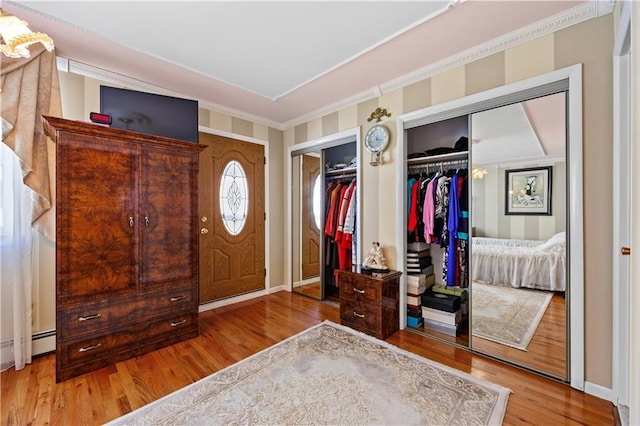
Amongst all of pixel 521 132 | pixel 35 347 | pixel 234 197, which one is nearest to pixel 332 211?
pixel 234 197

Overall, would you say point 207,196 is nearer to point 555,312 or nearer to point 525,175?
point 525,175

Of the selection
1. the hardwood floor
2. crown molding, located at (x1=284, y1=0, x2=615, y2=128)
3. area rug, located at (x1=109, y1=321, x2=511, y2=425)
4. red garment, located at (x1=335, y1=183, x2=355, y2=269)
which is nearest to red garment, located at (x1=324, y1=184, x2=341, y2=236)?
red garment, located at (x1=335, y1=183, x2=355, y2=269)

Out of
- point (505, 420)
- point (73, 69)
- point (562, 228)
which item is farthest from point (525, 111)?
point (73, 69)

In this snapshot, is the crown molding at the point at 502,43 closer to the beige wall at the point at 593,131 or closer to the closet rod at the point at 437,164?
the beige wall at the point at 593,131

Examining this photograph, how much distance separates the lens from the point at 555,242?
2090 mm

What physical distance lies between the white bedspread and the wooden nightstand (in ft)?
2.45

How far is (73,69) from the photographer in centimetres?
248

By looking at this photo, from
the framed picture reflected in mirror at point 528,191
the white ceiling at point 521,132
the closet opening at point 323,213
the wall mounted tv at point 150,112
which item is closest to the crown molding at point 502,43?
the white ceiling at point 521,132

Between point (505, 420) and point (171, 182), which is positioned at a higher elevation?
point (171, 182)

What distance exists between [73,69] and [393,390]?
12.3 feet

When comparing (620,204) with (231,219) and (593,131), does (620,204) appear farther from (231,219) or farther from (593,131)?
(231,219)

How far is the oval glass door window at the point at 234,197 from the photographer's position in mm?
3598

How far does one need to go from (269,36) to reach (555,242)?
2.69 metres

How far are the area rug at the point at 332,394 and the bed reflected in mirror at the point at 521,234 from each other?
65 cm
